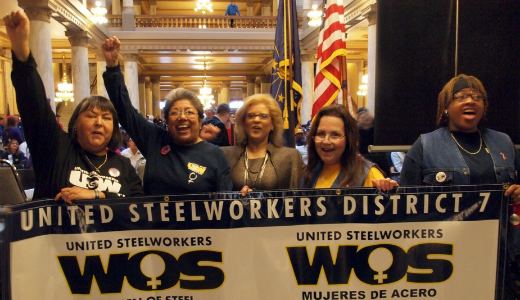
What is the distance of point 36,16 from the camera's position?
35.6 ft

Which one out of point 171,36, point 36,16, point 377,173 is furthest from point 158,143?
point 171,36

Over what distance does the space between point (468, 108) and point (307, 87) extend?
53.6 ft

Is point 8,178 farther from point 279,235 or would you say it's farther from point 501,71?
point 501,71

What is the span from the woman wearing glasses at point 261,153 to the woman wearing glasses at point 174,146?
251 mm

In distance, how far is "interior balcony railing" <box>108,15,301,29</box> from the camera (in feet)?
66.1

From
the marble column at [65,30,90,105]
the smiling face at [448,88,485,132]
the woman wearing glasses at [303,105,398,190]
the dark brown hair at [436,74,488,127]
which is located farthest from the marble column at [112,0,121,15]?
the smiling face at [448,88,485,132]

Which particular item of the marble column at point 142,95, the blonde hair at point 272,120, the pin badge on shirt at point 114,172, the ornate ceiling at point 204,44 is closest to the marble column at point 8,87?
→ the ornate ceiling at point 204,44

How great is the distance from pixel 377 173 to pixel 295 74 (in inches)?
101

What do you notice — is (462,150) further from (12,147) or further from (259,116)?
(12,147)

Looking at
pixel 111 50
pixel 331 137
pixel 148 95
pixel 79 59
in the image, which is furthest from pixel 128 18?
pixel 331 137

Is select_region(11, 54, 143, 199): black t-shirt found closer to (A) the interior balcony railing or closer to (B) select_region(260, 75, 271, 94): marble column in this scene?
(A) the interior balcony railing

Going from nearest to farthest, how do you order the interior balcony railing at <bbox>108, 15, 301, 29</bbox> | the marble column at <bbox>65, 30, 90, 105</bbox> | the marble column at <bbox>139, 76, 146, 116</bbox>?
the marble column at <bbox>65, 30, 90, 105</bbox> < the interior balcony railing at <bbox>108, 15, 301, 29</bbox> < the marble column at <bbox>139, 76, 146, 116</bbox>

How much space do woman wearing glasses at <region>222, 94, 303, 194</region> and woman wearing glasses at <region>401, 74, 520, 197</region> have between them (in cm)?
68

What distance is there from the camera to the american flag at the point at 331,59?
4.26 metres
